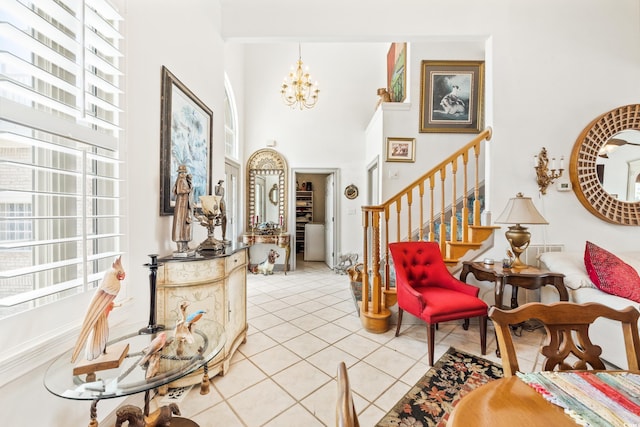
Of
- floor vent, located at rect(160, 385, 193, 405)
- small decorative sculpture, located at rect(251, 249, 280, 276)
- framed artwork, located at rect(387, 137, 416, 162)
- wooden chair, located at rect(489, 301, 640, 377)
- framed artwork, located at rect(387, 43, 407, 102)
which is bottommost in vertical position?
floor vent, located at rect(160, 385, 193, 405)

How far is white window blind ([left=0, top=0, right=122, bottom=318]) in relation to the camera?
Result: 95 cm

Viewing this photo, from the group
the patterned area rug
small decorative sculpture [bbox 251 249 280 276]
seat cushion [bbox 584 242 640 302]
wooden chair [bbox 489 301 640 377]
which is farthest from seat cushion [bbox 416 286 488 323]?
small decorative sculpture [bbox 251 249 280 276]

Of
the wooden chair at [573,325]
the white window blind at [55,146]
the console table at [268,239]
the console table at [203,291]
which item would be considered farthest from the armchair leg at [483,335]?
the console table at [268,239]

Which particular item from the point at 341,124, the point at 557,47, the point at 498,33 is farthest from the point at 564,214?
the point at 341,124

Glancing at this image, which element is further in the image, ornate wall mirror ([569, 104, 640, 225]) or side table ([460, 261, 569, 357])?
ornate wall mirror ([569, 104, 640, 225])

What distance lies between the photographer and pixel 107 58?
1.45 metres

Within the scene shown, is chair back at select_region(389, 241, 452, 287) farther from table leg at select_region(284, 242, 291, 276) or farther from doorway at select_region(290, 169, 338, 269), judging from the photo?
table leg at select_region(284, 242, 291, 276)

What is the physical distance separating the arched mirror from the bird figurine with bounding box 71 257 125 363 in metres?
4.15

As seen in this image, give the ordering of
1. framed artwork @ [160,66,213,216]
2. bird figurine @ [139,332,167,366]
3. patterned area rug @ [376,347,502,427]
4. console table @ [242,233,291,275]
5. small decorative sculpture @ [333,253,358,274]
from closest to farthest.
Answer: bird figurine @ [139,332,167,366] < patterned area rug @ [376,347,502,427] < framed artwork @ [160,66,213,216] < console table @ [242,233,291,275] < small decorative sculpture @ [333,253,358,274]

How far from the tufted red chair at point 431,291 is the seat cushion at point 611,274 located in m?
0.92

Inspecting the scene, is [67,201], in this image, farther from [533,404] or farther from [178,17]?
[533,404]

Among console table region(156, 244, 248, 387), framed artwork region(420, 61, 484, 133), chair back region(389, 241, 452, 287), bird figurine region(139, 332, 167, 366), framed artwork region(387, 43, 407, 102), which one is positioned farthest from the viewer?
framed artwork region(387, 43, 407, 102)

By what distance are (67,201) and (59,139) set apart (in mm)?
286

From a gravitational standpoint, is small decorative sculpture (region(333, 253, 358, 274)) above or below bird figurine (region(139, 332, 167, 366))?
below
